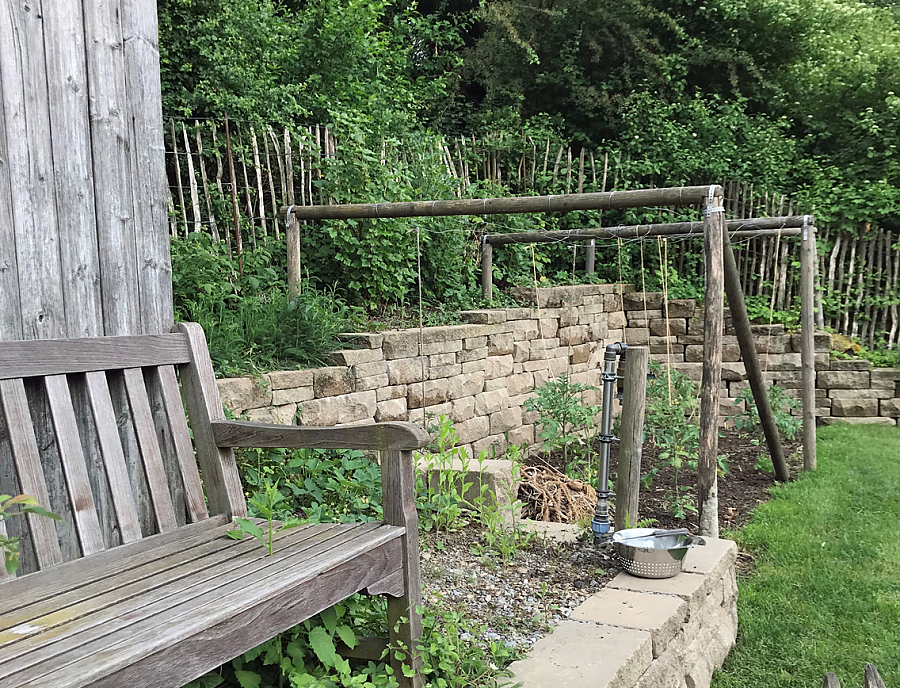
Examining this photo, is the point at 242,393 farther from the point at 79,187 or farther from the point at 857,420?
the point at 857,420

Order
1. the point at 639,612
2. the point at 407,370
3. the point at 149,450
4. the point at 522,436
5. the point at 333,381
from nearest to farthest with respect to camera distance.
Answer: the point at 149,450, the point at 639,612, the point at 333,381, the point at 407,370, the point at 522,436

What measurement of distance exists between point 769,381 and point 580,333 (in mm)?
2156

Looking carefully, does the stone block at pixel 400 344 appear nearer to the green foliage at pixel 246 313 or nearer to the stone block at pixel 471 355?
the green foliage at pixel 246 313

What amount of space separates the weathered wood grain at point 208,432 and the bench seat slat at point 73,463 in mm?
418

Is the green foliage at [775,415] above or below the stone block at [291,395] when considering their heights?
below

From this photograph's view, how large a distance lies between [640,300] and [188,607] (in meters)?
7.87

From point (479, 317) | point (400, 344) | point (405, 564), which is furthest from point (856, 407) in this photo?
point (405, 564)

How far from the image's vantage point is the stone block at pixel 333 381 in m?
4.51

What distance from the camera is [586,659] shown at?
2.51 m

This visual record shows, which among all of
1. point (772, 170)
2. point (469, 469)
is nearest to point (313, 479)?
point (469, 469)

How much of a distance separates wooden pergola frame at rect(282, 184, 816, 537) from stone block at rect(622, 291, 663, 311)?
2.32 m

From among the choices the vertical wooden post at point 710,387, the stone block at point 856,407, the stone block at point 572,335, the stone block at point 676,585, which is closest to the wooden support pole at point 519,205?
the vertical wooden post at point 710,387

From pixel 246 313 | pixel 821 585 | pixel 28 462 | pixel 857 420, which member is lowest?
pixel 857 420

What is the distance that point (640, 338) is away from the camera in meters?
9.06
